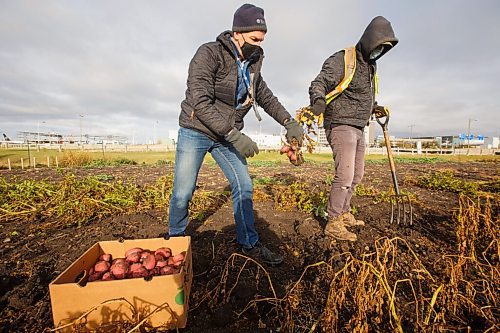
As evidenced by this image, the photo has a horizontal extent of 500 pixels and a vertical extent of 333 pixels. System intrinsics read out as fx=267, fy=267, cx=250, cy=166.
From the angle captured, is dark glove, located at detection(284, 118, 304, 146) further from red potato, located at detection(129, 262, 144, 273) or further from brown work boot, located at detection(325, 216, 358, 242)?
red potato, located at detection(129, 262, 144, 273)

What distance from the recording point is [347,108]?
332cm

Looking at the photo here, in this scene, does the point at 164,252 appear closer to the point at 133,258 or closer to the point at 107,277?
the point at 133,258

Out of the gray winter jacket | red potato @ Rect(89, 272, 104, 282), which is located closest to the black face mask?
the gray winter jacket

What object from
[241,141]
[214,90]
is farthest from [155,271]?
[214,90]

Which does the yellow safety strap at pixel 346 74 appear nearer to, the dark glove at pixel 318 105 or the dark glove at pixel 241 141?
the dark glove at pixel 318 105

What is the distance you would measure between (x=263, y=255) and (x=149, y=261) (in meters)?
1.14

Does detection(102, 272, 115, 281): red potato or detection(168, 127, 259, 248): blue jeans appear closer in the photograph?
detection(102, 272, 115, 281): red potato

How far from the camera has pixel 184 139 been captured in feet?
A: 8.70

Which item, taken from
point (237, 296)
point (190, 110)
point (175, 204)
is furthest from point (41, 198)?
point (237, 296)

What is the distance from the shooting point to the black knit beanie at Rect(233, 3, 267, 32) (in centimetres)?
242

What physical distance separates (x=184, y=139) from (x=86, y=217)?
7.24 ft

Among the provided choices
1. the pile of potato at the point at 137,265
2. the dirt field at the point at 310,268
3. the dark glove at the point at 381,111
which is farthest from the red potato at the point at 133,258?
the dark glove at the point at 381,111

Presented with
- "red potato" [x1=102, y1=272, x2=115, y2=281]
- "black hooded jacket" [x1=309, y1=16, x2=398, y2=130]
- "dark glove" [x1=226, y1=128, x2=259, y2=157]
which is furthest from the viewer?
"black hooded jacket" [x1=309, y1=16, x2=398, y2=130]

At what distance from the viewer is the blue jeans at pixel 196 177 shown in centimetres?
263
